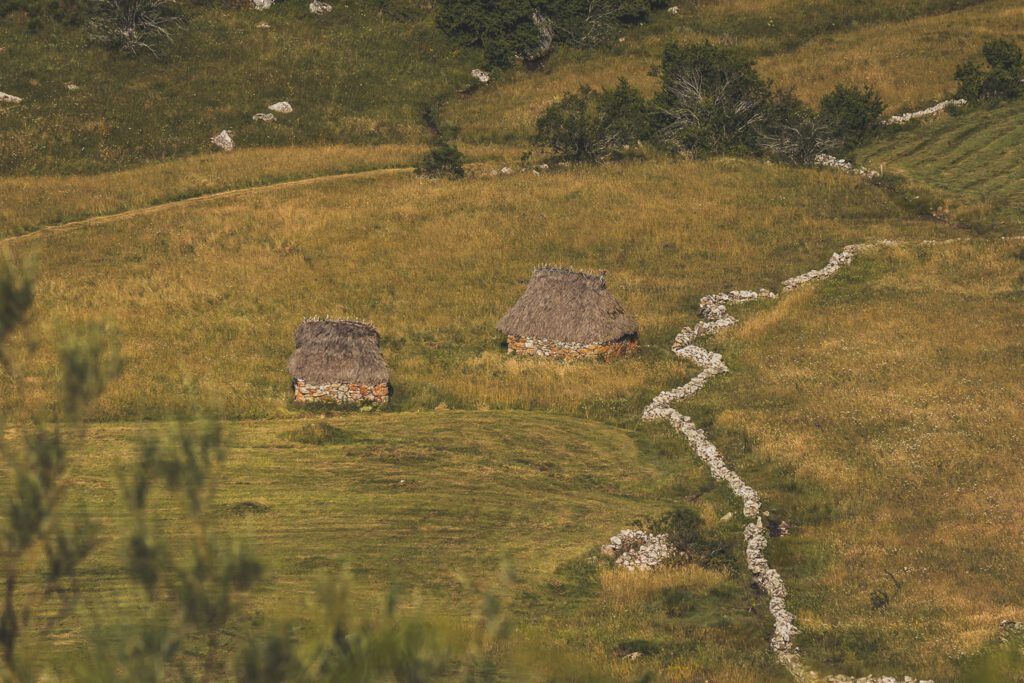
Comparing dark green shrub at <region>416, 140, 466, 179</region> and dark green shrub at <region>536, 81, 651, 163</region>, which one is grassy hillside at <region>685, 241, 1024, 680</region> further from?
dark green shrub at <region>416, 140, 466, 179</region>

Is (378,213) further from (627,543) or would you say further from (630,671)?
(630,671)

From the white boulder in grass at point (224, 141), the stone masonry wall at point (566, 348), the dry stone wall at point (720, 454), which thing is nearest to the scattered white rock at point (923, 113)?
the dry stone wall at point (720, 454)

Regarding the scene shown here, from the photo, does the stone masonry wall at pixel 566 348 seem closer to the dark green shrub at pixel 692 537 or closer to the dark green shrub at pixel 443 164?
the dark green shrub at pixel 692 537

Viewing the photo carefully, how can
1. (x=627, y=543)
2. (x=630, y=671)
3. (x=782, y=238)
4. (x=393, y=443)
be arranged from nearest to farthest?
(x=630, y=671)
(x=627, y=543)
(x=393, y=443)
(x=782, y=238)

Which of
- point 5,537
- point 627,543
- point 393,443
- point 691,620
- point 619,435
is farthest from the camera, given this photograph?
point 619,435

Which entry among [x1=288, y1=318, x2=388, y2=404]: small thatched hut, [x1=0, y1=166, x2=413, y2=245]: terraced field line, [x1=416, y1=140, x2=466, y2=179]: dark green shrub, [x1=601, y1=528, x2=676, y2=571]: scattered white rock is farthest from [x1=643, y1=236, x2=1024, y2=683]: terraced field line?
[x1=0, y1=166, x2=413, y2=245]: terraced field line

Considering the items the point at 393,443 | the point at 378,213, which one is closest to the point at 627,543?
the point at 393,443
